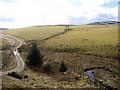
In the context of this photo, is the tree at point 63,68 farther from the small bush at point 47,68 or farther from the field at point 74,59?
the small bush at point 47,68

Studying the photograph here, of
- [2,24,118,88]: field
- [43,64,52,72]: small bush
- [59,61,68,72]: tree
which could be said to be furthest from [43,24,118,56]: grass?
[43,64,52,72]: small bush

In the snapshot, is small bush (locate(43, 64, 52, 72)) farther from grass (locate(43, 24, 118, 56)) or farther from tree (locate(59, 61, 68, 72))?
grass (locate(43, 24, 118, 56))

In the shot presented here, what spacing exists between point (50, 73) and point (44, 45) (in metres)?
39.7

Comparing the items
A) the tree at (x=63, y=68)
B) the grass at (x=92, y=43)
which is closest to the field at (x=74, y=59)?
the grass at (x=92, y=43)

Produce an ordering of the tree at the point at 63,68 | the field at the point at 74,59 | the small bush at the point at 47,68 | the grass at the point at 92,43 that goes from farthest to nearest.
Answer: the grass at the point at 92,43 → the tree at the point at 63,68 → the small bush at the point at 47,68 → the field at the point at 74,59

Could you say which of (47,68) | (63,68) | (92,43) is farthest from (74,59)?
(92,43)

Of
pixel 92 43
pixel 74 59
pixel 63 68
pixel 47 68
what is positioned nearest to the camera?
pixel 47 68

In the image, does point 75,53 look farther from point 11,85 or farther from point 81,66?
point 11,85

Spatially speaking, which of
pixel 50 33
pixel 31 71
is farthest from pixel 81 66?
pixel 50 33

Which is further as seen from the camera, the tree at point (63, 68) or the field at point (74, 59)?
the tree at point (63, 68)

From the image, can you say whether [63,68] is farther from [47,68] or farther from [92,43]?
[92,43]

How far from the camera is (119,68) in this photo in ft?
313

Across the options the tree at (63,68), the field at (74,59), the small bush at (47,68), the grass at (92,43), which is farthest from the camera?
the grass at (92,43)

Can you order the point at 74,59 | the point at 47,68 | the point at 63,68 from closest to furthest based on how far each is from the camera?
the point at 47,68, the point at 63,68, the point at 74,59
